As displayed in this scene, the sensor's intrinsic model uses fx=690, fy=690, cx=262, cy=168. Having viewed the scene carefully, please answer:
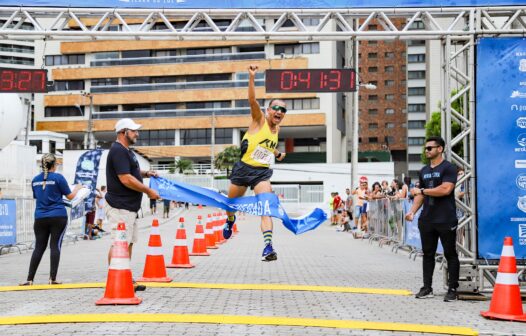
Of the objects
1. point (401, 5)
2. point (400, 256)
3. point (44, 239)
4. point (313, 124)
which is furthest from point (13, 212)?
point (313, 124)

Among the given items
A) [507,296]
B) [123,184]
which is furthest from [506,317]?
[123,184]

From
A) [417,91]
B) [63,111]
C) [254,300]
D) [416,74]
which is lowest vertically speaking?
[254,300]

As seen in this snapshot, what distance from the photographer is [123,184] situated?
8523mm

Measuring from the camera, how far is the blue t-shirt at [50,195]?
379 inches

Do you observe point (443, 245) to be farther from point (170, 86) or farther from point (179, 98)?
point (170, 86)

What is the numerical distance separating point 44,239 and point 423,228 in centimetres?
521

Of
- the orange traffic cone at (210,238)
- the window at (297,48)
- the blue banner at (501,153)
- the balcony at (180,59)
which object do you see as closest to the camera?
the blue banner at (501,153)

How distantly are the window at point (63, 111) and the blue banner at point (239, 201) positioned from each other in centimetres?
7107

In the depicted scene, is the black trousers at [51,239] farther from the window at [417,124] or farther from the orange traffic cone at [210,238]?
the window at [417,124]

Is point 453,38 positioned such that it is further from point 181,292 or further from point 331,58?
point 331,58

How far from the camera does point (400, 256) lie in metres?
16.0

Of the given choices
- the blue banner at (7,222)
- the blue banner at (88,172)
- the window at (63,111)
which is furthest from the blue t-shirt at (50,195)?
the window at (63,111)

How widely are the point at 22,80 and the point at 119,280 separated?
8.53 m

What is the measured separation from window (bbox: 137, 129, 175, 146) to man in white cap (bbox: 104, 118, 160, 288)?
6853cm
